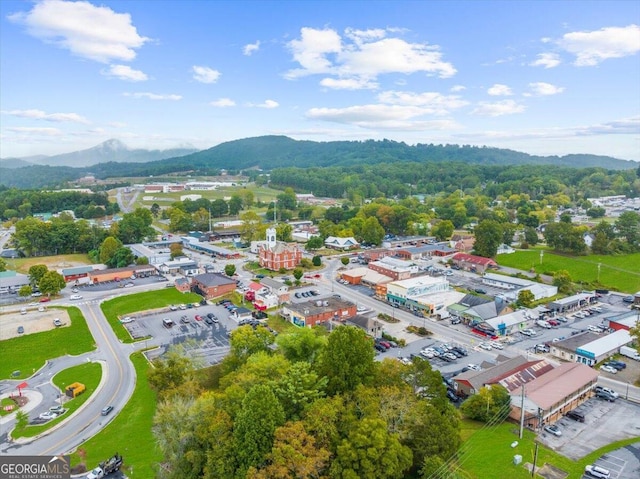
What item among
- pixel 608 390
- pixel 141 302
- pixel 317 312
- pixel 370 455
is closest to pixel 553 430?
pixel 608 390

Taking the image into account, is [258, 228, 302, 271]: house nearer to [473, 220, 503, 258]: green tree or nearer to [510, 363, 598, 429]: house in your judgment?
[473, 220, 503, 258]: green tree

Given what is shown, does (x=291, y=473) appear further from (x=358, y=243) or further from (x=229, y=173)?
(x=229, y=173)

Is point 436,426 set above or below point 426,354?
above

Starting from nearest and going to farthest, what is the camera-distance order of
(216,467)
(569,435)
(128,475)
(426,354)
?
(216,467) → (128,475) → (569,435) → (426,354)

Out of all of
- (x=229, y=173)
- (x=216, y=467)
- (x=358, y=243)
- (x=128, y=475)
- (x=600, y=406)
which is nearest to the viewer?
(x=216, y=467)

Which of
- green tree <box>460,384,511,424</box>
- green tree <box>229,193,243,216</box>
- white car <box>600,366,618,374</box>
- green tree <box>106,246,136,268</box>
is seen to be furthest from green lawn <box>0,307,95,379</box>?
green tree <box>229,193,243,216</box>

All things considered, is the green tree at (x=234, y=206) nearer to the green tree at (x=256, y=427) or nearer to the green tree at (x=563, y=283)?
the green tree at (x=563, y=283)

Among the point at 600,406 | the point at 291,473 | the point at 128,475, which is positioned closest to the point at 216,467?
the point at 291,473
